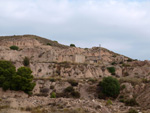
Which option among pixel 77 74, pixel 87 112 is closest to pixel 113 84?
pixel 77 74

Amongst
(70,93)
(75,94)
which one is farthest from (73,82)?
(75,94)

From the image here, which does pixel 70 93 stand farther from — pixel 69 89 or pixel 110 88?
pixel 110 88

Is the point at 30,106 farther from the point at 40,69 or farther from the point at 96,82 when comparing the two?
the point at 40,69

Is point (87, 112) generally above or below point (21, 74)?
below

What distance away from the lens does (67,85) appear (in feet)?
137

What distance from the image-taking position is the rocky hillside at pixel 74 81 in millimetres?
22344

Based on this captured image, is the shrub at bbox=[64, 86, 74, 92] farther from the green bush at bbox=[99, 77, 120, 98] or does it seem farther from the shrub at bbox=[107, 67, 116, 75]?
the shrub at bbox=[107, 67, 116, 75]

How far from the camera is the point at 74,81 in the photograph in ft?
140

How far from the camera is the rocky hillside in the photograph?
22.3 metres

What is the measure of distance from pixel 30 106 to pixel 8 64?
2378 cm

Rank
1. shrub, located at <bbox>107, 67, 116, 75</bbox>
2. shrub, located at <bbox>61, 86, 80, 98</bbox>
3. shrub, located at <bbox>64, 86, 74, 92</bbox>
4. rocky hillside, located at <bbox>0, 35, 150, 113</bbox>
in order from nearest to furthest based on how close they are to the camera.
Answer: rocky hillside, located at <bbox>0, 35, 150, 113</bbox>
shrub, located at <bbox>61, 86, 80, 98</bbox>
shrub, located at <bbox>64, 86, 74, 92</bbox>
shrub, located at <bbox>107, 67, 116, 75</bbox>

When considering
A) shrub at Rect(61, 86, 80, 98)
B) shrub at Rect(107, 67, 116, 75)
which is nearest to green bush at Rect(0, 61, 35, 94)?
shrub at Rect(61, 86, 80, 98)

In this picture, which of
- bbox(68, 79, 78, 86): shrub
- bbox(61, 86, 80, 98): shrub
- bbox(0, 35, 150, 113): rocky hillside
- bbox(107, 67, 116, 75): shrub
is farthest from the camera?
bbox(107, 67, 116, 75): shrub

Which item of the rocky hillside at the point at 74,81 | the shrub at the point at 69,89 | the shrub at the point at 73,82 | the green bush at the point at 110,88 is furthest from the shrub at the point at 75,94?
the green bush at the point at 110,88
